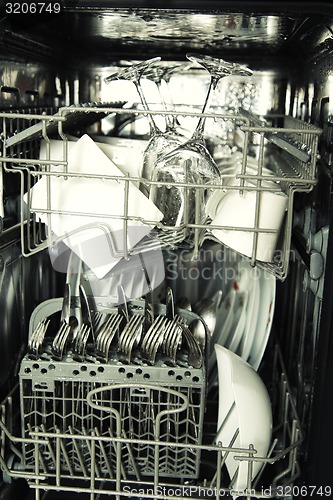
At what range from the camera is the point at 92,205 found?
83cm

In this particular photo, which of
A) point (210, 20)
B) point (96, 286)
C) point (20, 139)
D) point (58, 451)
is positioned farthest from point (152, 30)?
point (58, 451)

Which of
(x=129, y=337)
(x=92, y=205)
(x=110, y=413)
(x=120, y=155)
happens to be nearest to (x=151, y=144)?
(x=120, y=155)

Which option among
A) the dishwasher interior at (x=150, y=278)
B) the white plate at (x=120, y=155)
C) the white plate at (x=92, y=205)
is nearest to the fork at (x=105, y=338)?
the dishwasher interior at (x=150, y=278)

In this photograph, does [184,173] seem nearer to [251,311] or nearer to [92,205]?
[92,205]

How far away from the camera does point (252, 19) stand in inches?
31.3

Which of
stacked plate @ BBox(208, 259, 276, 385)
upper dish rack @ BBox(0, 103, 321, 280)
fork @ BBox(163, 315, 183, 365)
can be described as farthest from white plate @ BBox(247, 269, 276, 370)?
fork @ BBox(163, 315, 183, 365)

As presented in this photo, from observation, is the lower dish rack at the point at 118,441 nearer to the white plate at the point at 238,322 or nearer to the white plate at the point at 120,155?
the white plate at the point at 238,322

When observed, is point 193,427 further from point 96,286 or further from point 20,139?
point 20,139

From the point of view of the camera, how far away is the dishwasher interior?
785mm

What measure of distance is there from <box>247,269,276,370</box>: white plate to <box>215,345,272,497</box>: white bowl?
5.4 inches

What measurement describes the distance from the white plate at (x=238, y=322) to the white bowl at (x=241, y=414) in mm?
200

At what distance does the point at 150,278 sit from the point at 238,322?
0.67ft

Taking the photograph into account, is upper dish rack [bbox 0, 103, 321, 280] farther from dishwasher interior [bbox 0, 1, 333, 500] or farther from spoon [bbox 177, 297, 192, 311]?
spoon [bbox 177, 297, 192, 311]

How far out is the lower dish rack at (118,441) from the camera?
0.80 m
